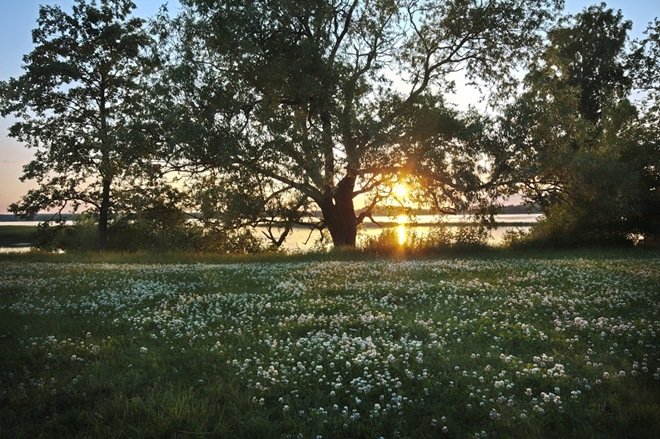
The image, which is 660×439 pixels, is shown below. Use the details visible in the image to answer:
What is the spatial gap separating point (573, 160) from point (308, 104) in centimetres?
1475

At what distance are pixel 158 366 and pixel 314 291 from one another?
5925 millimetres

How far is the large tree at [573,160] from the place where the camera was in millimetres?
25312

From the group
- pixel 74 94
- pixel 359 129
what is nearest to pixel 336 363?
pixel 359 129

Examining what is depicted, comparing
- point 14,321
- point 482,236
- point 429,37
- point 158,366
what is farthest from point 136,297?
point 429,37

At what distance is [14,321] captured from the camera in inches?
370

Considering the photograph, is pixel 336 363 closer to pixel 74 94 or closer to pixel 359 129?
pixel 359 129

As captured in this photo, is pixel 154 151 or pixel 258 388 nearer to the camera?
pixel 258 388

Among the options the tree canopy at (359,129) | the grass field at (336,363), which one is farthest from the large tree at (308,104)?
the grass field at (336,363)

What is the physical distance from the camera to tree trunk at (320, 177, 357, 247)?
3130 cm

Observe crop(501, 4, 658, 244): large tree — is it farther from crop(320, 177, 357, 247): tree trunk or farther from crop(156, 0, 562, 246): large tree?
crop(320, 177, 357, 247): tree trunk

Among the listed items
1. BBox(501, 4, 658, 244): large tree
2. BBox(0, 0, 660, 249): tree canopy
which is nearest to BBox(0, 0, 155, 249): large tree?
BBox(0, 0, 660, 249): tree canopy

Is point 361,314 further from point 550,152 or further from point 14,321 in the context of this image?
point 550,152

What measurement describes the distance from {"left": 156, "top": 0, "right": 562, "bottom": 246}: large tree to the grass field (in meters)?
13.7

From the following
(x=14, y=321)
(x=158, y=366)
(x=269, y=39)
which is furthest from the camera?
(x=269, y=39)
